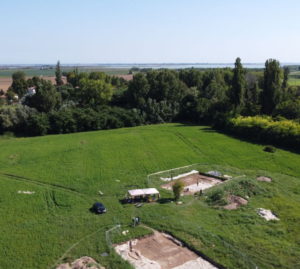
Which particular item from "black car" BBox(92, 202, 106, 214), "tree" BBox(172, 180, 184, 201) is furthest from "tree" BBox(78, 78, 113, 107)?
"tree" BBox(172, 180, 184, 201)

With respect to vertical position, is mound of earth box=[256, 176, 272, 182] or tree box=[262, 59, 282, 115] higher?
tree box=[262, 59, 282, 115]

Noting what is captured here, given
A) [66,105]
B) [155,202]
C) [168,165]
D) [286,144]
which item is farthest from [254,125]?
[66,105]

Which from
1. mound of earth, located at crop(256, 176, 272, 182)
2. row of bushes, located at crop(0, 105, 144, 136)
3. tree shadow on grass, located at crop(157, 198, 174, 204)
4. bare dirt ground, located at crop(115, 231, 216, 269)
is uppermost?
row of bushes, located at crop(0, 105, 144, 136)

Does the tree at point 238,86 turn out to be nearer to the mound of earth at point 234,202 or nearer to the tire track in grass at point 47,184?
the mound of earth at point 234,202

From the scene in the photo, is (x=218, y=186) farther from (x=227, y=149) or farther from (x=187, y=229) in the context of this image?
(x=227, y=149)

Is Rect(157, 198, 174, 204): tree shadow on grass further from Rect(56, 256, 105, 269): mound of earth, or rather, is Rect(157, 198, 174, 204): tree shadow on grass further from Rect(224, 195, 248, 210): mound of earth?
Rect(56, 256, 105, 269): mound of earth

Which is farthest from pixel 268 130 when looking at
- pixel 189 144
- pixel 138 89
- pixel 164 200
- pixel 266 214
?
pixel 138 89
